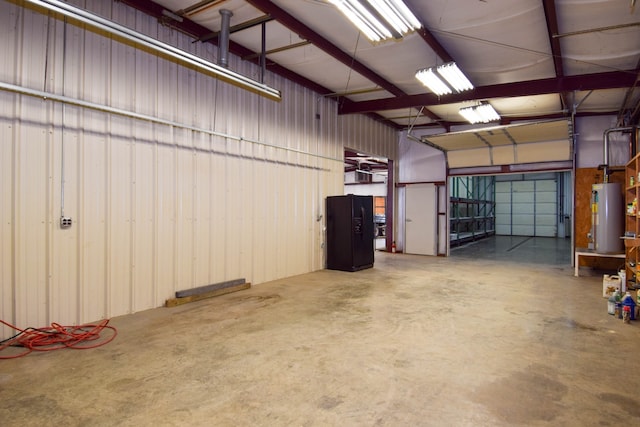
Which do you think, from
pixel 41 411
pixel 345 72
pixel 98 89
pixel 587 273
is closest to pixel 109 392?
pixel 41 411

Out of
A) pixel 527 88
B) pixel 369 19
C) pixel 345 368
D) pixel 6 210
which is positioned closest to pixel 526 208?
pixel 527 88

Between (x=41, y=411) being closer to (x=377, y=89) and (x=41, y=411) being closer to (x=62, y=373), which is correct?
(x=62, y=373)

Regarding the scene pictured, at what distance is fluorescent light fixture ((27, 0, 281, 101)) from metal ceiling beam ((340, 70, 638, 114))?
341cm

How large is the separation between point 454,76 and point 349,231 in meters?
3.36

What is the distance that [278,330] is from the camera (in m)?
3.77

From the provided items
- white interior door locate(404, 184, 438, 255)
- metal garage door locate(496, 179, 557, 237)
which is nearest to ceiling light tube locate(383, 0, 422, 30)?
white interior door locate(404, 184, 438, 255)

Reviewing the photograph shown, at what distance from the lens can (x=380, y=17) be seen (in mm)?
3492

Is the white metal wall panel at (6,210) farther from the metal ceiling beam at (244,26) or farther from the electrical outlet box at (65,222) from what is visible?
the metal ceiling beam at (244,26)

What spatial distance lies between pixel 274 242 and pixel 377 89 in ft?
11.3

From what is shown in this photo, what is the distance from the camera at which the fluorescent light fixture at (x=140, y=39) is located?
2776mm

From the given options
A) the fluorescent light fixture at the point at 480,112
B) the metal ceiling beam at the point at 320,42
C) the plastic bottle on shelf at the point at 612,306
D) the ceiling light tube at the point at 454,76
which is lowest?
the plastic bottle on shelf at the point at 612,306

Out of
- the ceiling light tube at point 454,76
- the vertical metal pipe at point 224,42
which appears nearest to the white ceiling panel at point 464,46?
the vertical metal pipe at point 224,42

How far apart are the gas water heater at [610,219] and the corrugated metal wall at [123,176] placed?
5.76 meters

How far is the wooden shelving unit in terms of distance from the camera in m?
5.34
